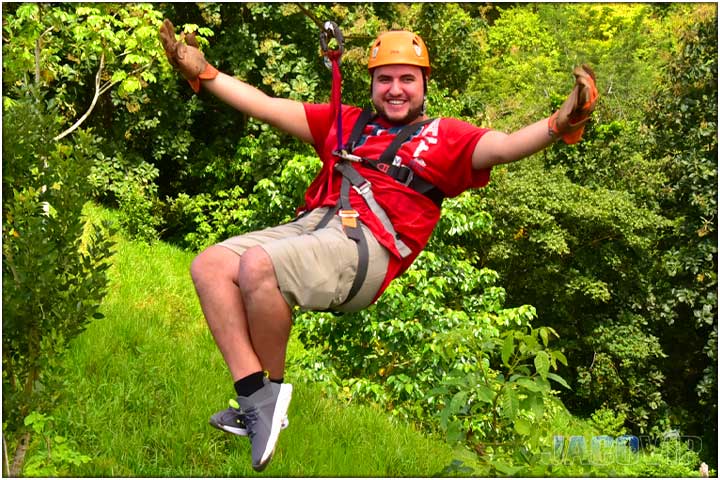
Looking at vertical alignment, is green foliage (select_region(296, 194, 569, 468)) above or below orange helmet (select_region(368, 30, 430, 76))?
below

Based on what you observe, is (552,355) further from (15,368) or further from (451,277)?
(451,277)

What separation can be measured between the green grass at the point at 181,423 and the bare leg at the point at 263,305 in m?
1.32

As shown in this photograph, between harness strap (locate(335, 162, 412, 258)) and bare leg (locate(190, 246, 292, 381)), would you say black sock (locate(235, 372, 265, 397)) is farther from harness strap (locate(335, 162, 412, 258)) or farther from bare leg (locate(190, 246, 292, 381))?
harness strap (locate(335, 162, 412, 258))

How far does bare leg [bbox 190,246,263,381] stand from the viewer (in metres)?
2.92

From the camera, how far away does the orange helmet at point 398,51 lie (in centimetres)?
332

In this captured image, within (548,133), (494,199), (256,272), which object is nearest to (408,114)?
(548,133)

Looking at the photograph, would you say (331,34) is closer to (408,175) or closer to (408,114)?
(408,114)

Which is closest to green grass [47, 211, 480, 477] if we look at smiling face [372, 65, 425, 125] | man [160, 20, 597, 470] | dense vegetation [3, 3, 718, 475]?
man [160, 20, 597, 470]

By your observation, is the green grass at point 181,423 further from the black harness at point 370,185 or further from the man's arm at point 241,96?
the man's arm at point 241,96

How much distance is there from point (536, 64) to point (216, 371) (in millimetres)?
18874

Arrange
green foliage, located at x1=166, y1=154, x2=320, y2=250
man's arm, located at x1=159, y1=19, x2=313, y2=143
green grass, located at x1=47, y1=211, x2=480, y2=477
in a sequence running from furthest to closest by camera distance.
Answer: green foliage, located at x1=166, y1=154, x2=320, y2=250
green grass, located at x1=47, y1=211, x2=480, y2=477
man's arm, located at x1=159, y1=19, x2=313, y2=143

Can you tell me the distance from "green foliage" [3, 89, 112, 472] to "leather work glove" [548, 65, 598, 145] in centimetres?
199

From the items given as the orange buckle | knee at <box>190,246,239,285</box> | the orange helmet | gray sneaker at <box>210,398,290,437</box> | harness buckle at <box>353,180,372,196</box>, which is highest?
the orange helmet

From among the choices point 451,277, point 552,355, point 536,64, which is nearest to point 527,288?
point 451,277
